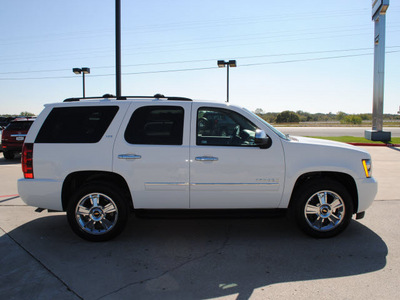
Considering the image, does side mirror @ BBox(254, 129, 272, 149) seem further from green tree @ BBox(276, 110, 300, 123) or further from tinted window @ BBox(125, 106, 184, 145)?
green tree @ BBox(276, 110, 300, 123)

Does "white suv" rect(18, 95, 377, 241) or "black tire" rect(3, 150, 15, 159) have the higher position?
"white suv" rect(18, 95, 377, 241)

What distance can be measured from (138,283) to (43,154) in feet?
7.13

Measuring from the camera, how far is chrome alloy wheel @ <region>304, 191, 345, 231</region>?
4.46 metres

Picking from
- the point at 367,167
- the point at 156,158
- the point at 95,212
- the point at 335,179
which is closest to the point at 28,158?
the point at 95,212

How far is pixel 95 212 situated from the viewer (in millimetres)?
4422

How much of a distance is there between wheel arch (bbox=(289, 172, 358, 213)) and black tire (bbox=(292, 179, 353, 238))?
0.34ft

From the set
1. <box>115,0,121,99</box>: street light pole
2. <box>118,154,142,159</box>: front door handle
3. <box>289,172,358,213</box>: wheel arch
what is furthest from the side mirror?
<box>115,0,121,99</box>: street light pole

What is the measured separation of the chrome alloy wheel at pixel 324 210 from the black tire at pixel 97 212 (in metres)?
2.45

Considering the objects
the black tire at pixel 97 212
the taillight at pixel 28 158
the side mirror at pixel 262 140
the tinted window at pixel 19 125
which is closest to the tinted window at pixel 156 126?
the black tire at pixel 97 212

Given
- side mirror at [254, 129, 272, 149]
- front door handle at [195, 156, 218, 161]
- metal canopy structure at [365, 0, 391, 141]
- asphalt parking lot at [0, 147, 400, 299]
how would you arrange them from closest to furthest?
asphalt parking lot at [0, 147, 400, 299] → side mirror at [254, 129, 272, 149] → front door handle at [195, 156, 218, 161] → metal canopy structure at [365, 0, 391, 141]

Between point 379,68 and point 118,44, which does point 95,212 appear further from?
point 379,68

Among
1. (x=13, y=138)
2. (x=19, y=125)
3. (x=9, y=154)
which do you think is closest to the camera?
(x=13, y=138)

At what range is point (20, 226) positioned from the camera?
507 centimetres

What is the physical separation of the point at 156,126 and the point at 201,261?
180 cm
